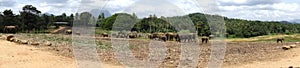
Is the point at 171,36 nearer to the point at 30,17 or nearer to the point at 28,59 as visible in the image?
the point at 30,17

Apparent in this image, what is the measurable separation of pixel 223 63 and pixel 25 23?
27395 mm

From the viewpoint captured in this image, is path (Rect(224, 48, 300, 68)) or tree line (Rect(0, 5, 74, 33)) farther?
tree line (Rect(0, 5, 74, 33))

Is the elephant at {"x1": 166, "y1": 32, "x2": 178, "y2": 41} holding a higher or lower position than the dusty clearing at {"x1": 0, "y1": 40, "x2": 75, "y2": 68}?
lower

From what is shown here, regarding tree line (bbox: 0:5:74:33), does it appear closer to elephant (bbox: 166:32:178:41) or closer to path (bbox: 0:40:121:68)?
elephant (bbox: 166:32:178:41)

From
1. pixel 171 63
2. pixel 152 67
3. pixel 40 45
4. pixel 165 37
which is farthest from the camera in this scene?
pixel 165 37

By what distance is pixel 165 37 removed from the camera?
92.9ft

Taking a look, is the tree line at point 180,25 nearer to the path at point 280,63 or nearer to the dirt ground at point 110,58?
the dirt ground at point 110,58

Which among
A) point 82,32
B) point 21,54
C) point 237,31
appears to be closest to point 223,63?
point 21,54

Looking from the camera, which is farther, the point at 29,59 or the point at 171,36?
the point at 171,36

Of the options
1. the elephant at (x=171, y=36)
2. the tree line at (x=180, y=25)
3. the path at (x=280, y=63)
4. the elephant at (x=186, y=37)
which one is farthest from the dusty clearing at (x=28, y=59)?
the elephant at (x=171, y=36)

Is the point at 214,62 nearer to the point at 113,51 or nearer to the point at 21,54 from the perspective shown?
the point at 113,51

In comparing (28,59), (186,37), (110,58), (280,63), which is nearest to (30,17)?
(186,37)

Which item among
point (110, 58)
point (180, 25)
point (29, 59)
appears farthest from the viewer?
point (180, 25)

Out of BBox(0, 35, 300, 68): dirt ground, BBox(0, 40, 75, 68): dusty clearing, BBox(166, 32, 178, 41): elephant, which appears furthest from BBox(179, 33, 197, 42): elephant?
BBox(0, 40, 75, 68): dusty clearing
